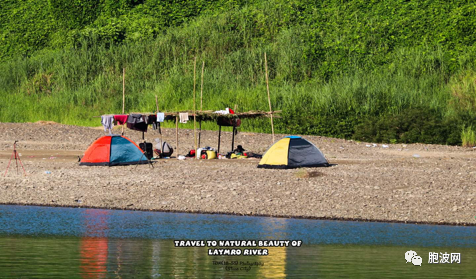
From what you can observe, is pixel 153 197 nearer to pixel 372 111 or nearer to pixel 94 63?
pixel 372 111

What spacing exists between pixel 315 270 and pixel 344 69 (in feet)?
92.5

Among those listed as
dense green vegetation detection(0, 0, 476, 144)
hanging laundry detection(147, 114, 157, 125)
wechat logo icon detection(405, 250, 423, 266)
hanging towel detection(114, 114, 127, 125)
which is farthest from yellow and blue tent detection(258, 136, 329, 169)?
dense green vegetation detection(0, 0, 476, 144)

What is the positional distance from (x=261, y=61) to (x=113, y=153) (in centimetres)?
1930

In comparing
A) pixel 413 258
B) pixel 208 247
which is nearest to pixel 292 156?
pixel 208 247

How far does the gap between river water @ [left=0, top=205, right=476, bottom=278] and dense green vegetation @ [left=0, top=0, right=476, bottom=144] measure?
1618cm

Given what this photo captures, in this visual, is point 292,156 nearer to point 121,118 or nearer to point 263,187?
point 263,187

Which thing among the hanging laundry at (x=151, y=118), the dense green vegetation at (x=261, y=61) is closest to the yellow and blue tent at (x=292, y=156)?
the hanging laundry at (x=151, y=118)

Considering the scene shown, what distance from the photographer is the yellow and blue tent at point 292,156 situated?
773 inches

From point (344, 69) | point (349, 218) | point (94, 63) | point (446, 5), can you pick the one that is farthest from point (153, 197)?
point (446, 5)

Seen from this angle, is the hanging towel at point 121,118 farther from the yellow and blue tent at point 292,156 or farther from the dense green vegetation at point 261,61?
the dense green vegetation at point 261,61

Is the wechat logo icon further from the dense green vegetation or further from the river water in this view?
the dense green vegetation

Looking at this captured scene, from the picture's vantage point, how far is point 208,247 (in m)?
11.3

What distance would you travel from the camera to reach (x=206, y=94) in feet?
109

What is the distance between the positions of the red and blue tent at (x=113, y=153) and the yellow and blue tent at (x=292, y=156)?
3718 mm
